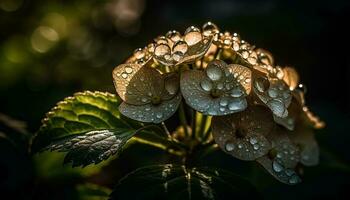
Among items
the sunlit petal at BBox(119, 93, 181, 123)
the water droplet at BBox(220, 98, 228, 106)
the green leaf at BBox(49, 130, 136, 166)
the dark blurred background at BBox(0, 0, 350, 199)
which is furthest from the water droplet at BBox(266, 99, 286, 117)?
the dark blurred background at BBox(0, 0, 350, 199)

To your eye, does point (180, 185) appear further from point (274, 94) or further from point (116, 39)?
point (116, 39)

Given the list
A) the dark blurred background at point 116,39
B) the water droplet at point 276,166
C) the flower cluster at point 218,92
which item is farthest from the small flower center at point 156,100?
the dark blurred background at point 116,39

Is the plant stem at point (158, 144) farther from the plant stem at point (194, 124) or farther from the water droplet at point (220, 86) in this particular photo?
the water droplet at point (220, 86)

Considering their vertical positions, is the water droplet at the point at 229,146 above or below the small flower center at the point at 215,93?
below

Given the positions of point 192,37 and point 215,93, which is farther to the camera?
point 192,37

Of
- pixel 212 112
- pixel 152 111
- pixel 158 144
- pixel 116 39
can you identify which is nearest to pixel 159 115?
pixel 152 111

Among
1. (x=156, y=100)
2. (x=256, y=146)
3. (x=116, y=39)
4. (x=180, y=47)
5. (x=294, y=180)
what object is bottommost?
(x=294, y=180)

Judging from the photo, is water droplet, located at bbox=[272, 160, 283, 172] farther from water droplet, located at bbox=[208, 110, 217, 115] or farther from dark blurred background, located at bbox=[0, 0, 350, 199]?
dark blurred background, located at bbox=[0, 0, 350, 199]
